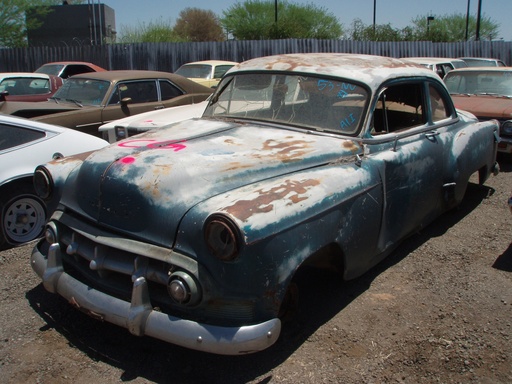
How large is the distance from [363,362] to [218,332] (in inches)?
36.2

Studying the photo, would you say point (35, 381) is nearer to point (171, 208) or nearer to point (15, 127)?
point (171, 208)

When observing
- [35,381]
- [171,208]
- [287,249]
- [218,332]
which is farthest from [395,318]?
[35,381]

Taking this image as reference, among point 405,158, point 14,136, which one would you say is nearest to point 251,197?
point 405,158

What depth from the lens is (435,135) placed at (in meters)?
4.56

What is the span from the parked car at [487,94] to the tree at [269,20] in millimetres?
36398

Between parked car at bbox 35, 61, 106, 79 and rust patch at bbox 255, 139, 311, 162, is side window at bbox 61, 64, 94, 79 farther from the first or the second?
rust patch at bbox 255, 139, 311, 162

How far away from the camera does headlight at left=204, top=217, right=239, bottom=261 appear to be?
268cm

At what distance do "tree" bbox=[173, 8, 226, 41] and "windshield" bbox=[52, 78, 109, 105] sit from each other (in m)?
52.6

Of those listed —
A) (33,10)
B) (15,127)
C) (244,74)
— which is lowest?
(15,127)

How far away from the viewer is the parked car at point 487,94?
7.19m

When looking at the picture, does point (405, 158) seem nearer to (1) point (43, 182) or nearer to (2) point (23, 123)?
(1) point (43, 182)

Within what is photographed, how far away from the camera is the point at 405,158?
4.01 meters

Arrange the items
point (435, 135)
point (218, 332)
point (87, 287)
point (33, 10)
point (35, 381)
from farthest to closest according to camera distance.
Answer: point (33, 10)
point (435, 135)
point (87, 287)
point (35, 381)
point (218, 332)

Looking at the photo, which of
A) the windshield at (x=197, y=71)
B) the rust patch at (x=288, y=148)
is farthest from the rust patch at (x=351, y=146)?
the windshield at (x=197, y=71)
